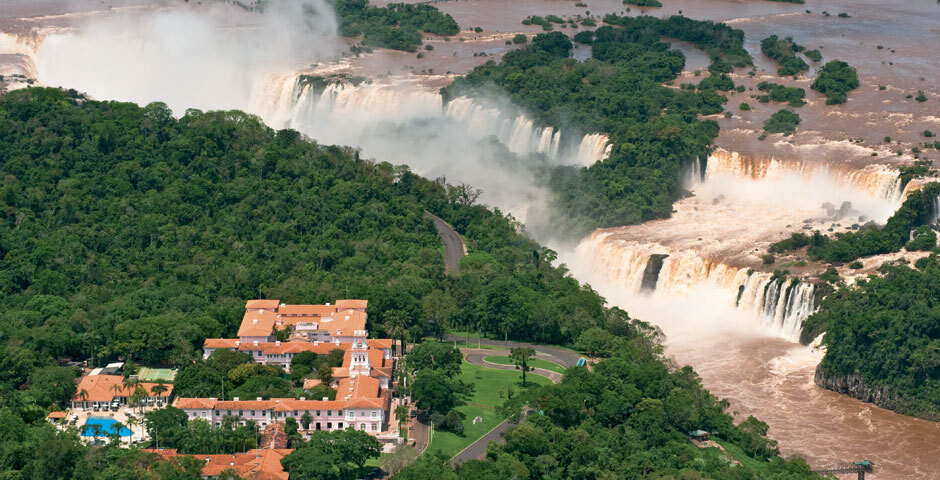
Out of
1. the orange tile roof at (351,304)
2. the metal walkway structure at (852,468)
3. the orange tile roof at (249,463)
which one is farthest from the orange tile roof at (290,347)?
the metal walkway structure at (852,468)

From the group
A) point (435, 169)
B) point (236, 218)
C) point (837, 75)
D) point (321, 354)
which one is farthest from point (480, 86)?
point (321, 354)

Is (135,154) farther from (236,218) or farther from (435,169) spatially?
(435,169)

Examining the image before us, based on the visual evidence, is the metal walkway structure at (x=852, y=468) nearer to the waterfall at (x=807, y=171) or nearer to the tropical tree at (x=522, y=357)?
the tropical tree at (x=522, y=357)

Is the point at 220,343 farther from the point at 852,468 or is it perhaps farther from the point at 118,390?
the point at 852,468

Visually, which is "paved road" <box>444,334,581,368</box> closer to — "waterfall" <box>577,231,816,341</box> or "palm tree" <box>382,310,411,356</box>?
"palm tree" <box>382,310,411,356</box>

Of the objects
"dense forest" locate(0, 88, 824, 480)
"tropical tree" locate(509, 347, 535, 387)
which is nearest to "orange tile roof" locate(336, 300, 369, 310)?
"dense forest" locate(0, 88, 824, 480)

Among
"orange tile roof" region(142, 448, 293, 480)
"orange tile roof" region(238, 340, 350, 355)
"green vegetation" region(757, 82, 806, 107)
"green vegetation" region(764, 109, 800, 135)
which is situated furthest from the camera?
"green vegetation" region(757, 82, 806, 107)
